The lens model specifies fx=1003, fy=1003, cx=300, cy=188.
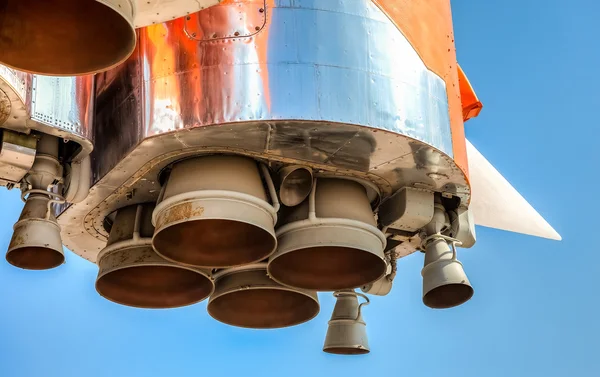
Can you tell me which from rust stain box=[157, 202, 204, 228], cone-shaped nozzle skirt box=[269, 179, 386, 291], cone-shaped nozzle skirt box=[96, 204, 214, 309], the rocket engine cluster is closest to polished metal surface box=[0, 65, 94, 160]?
the rocket engine cluster

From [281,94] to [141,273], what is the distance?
4.12m

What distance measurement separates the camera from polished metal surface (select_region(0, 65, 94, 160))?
37.8ft

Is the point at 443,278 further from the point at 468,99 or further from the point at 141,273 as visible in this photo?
the point at 141,273

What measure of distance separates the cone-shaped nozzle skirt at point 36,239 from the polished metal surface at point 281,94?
95 cm

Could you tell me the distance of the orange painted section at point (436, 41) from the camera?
1288 cm

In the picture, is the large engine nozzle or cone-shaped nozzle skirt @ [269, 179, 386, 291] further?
cone-shaped nozzle skirt @ [269, 179, 386, 291]

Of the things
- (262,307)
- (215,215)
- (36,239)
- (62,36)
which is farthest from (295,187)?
(62,36)

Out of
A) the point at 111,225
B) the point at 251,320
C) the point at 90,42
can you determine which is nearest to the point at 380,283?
the point at 251,320

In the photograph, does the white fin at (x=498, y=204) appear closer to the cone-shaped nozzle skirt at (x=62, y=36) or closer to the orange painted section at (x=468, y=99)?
the orange painted section at (x=468, y=99)

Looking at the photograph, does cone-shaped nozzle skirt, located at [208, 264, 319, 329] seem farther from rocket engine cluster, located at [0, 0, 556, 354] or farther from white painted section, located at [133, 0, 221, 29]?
white painted section, located at [133, 0, 221, 29]

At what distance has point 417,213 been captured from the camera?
537 inches

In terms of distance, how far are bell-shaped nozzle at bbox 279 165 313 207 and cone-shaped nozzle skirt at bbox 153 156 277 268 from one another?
0.52 meters

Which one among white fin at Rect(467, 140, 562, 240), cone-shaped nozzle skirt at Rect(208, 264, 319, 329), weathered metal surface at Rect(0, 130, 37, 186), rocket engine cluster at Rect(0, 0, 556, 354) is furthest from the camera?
white fin at Rect(467, 140, 562, 240)

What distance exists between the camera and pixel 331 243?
12836 mm
